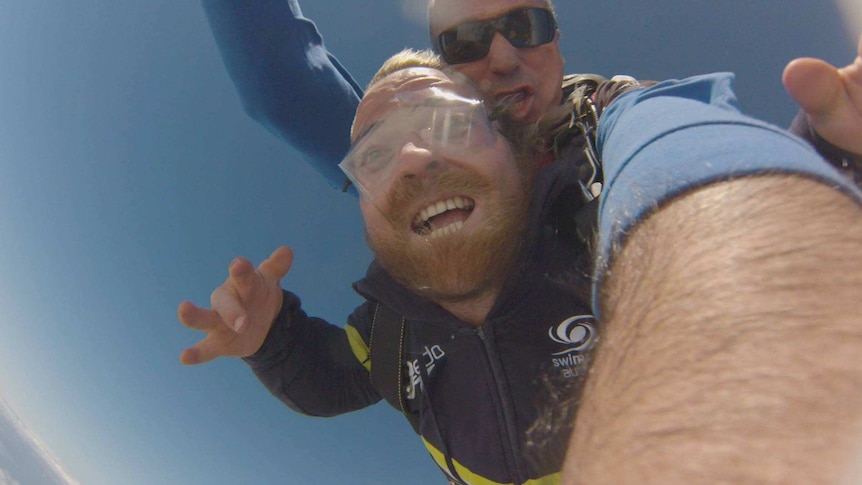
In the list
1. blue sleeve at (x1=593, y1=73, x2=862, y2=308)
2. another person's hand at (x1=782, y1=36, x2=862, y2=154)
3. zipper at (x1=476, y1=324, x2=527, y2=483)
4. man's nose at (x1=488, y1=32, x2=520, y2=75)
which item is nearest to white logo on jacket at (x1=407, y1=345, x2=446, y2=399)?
zipper at (x1=476, y1=324, x2=527, y2=483)

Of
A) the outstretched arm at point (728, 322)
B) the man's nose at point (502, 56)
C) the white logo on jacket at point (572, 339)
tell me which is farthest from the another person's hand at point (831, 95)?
the man's nose at point (502, 56)

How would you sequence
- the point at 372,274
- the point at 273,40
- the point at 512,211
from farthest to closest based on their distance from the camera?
1. the point at 273,40
2. the point at 372,274
3. the point at 512,211

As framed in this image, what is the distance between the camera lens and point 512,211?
3.74ft

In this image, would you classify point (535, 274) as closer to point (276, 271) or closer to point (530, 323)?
point (530, 323)

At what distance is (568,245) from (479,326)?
1.13 feet

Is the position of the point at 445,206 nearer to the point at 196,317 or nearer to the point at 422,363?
the point at 422,363

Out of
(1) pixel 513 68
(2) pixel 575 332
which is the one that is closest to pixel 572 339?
(2) pixel 575 332

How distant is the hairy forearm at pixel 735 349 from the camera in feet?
0.90

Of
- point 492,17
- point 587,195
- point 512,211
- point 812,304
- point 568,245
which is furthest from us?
point 492,17

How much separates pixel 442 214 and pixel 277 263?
60 centimetres

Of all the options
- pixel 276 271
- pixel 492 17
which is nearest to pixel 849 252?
pixel 276 271

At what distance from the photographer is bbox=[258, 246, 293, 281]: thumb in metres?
1.32

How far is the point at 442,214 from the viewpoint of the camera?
122 cm

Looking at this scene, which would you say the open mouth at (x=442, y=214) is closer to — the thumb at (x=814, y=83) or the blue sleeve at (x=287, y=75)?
the thumb at (x=814, y=83)
